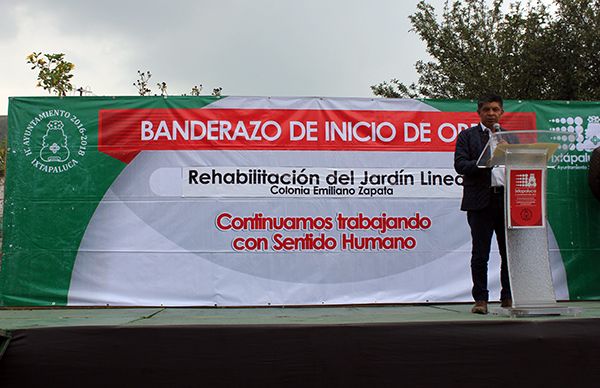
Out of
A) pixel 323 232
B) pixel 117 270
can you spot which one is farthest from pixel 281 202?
pixel 117 270

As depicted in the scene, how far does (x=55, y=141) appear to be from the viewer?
215 inches

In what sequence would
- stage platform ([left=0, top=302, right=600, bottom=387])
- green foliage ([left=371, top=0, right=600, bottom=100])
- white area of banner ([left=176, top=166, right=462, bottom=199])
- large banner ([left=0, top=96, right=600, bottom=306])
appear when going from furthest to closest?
green foliage ([left=371, top=0, right=600, bottom=100]), white area of banner ([left=176, top=166, right=462, bottom=199]), large banner ([left=0, top=96, right=600, bottom=306]), stage platform ([left=0, top=302, right=600, bottom=387])

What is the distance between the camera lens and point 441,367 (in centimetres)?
325

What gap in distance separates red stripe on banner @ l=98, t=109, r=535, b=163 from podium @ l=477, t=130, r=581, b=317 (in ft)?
6.44

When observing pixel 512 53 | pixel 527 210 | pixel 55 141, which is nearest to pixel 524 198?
pixel 527 210

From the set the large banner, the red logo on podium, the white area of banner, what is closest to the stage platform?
the red logo on podium

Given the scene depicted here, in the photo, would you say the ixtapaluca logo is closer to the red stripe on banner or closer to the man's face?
the red stripe on banner

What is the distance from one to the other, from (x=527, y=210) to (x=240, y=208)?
2628 millimetres

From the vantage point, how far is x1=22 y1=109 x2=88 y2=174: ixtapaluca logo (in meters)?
5.43

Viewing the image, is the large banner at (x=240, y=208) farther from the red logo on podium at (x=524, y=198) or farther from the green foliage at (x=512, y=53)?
the green foliage at (x=512, y=53)

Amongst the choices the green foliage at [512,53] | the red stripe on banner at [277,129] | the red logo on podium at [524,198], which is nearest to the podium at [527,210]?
the red logo on podium at [524,198]

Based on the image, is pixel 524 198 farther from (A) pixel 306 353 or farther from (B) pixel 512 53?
(B) pixel 512 53

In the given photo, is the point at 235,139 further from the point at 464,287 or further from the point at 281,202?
the point at 464,287

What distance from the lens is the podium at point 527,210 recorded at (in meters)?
3.66
